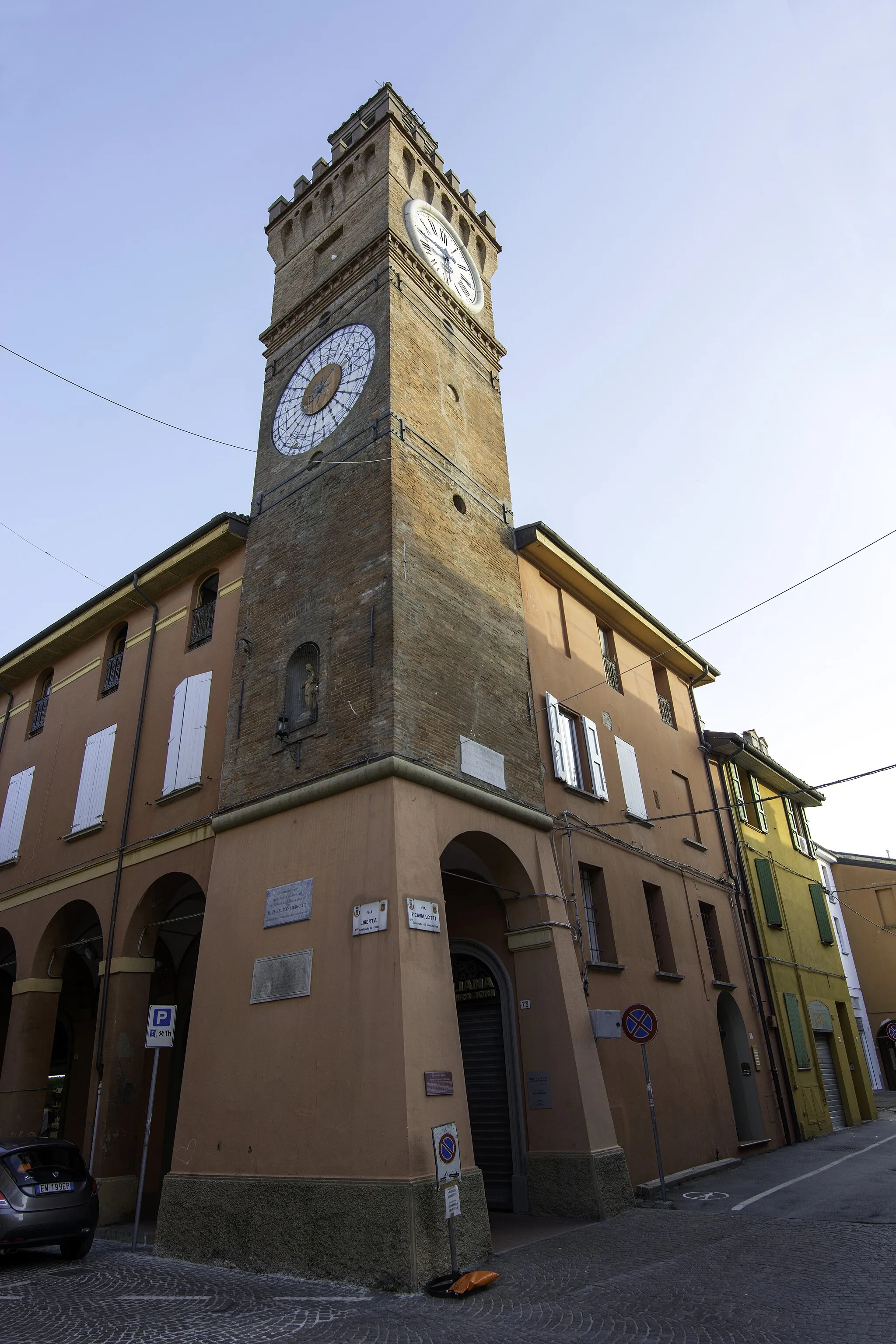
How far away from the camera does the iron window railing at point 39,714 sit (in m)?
18.2

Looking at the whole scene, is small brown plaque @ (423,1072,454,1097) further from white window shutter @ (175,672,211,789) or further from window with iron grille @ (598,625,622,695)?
window with iron grille @ (598,625,622,695)

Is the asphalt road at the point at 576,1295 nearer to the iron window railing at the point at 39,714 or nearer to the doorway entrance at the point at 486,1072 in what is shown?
the doorway entrance at the point at 486,1072

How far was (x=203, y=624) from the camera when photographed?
1504cm

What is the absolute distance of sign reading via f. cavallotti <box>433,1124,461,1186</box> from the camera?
25.1 ft

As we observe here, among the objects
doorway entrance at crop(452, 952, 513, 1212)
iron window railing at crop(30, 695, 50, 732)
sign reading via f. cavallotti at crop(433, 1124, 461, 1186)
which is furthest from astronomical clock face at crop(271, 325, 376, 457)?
sign reading via f. cavallotti at crop(433, 1124, 461, 1186)

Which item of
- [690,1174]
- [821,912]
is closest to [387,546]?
[690,1174]

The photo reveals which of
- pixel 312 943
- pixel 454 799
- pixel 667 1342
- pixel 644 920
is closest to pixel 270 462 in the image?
pixel 454 799

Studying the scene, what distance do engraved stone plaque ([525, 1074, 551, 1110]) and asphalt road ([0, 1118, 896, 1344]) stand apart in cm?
143

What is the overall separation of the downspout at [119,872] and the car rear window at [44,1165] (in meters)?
2.41

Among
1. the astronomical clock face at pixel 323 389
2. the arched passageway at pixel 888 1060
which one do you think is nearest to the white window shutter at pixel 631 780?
the astronomical clock face at pixel 323 389

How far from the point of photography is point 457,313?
54.2 feet

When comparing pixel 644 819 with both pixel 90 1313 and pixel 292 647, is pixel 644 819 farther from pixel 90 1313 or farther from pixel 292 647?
pixel 90 1313

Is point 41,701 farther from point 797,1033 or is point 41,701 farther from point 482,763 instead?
point 797,1033

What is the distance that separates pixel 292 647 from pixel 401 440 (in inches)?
140
